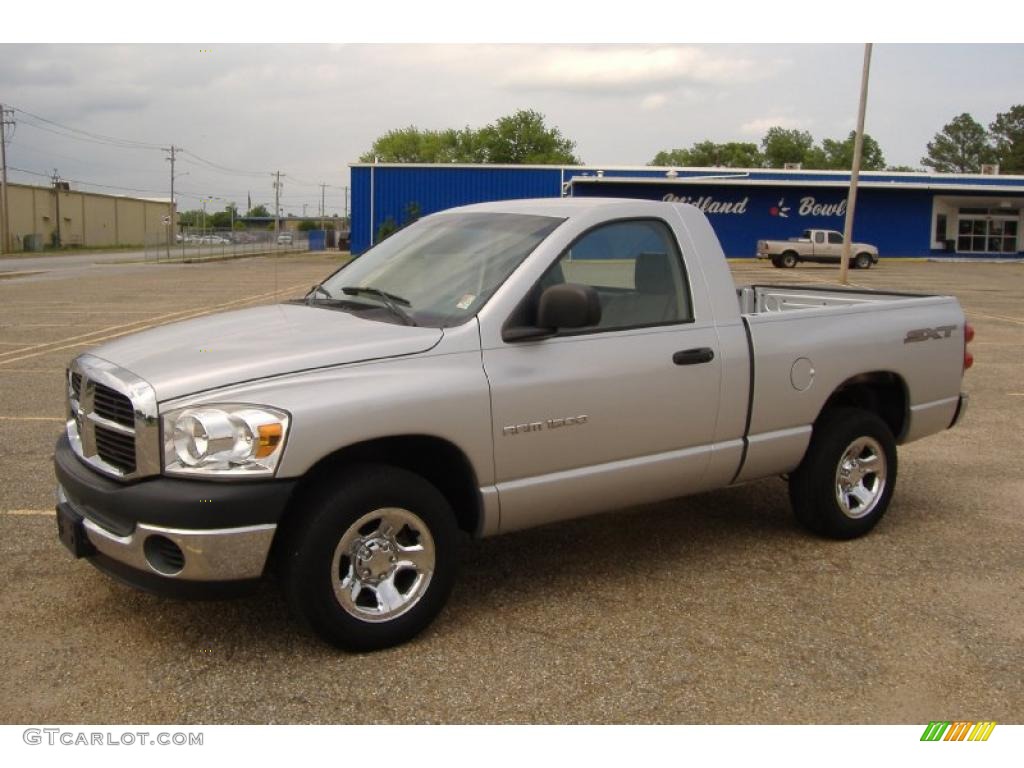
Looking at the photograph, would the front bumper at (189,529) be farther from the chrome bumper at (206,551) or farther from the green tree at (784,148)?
the green tree at (784,148)

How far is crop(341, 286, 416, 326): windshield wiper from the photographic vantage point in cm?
436

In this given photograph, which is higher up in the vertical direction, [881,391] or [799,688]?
[881,391]

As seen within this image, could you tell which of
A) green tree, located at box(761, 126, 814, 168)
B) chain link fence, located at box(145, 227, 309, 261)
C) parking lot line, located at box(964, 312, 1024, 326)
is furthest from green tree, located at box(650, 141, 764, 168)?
parking lot line, located at box(964, 312, 1024, 326)

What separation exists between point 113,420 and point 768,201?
4979 centimetres

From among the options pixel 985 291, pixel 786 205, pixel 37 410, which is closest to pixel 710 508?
pixel 37 410

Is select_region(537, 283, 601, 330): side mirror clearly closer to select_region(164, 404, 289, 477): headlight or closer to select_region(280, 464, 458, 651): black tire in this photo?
select_region(280, 464, 458, 651): black tire

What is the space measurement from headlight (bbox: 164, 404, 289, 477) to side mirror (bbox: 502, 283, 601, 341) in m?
1.11

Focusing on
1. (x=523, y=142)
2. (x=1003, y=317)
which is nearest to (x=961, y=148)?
(x=523, y=142)

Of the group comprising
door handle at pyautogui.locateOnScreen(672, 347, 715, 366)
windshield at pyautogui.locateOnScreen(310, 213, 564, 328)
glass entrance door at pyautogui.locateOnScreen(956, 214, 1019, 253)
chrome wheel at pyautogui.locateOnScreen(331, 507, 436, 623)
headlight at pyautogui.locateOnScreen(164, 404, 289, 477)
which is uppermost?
glass entrance door at pyautogui.locateOnScreen(956, 214, 1019, 253)

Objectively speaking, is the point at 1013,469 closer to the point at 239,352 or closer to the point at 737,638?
the point at 737,638

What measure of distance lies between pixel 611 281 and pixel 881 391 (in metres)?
1.97

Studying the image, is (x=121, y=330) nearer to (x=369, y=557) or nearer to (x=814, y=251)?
(x=369, y=557)

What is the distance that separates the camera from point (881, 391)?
5898mm

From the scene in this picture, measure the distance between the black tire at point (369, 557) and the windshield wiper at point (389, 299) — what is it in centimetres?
73
